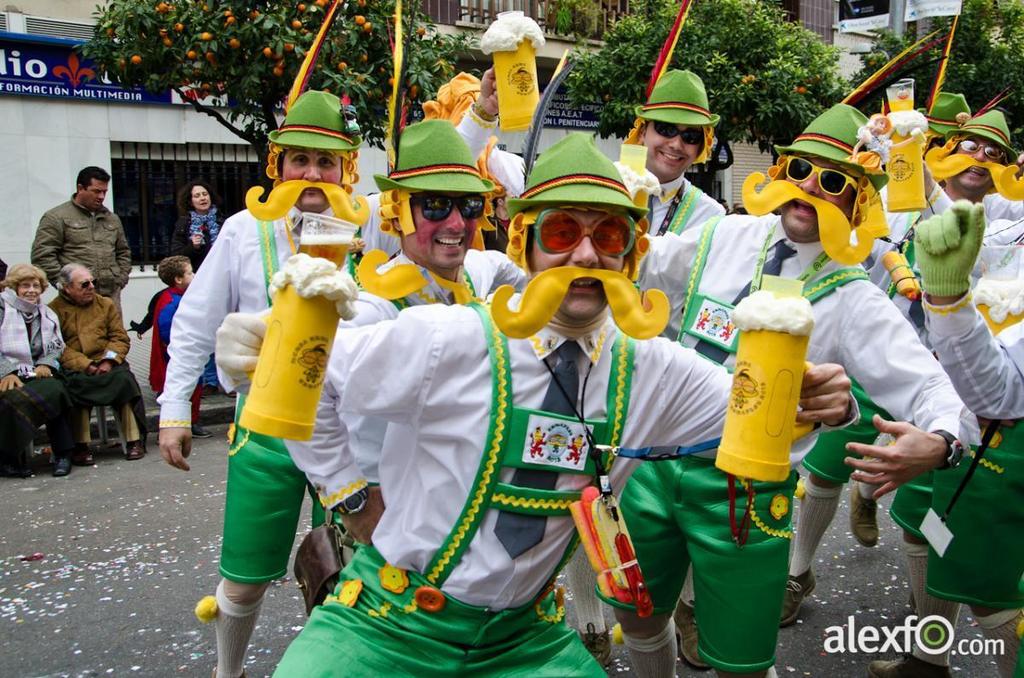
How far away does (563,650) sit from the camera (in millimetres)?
2496

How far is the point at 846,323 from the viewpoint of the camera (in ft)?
10.7

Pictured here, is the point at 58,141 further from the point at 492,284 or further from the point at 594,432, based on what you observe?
the point at 594,432

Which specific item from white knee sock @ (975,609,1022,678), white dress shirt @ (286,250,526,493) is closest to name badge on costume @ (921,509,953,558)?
white knee sock @ (975,609,1022,678)

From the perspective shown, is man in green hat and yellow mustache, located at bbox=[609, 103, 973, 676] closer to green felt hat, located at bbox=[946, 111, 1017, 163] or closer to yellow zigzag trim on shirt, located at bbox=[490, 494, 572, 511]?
yellow zigzag trim on shirt, located at bbox=[490, 494, 572, 511]

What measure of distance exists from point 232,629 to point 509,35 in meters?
2.39

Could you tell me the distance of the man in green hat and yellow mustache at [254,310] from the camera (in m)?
3.56

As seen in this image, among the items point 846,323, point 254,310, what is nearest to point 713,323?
Result: point 846,323

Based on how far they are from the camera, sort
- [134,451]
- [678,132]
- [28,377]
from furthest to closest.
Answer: [134,451] < [28,377] < [678,132]

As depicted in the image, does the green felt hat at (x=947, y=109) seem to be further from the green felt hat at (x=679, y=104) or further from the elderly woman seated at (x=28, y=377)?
the elderly woman seated at (x=28, y=377)

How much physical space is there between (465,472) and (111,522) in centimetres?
438

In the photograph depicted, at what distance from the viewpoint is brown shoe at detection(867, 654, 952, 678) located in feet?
13.0

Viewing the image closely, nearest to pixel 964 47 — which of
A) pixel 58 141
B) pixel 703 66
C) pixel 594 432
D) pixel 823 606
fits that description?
pixel 703 66

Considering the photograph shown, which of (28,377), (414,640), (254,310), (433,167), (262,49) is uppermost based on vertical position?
(262,49)

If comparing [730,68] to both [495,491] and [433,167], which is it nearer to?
[433,167]
